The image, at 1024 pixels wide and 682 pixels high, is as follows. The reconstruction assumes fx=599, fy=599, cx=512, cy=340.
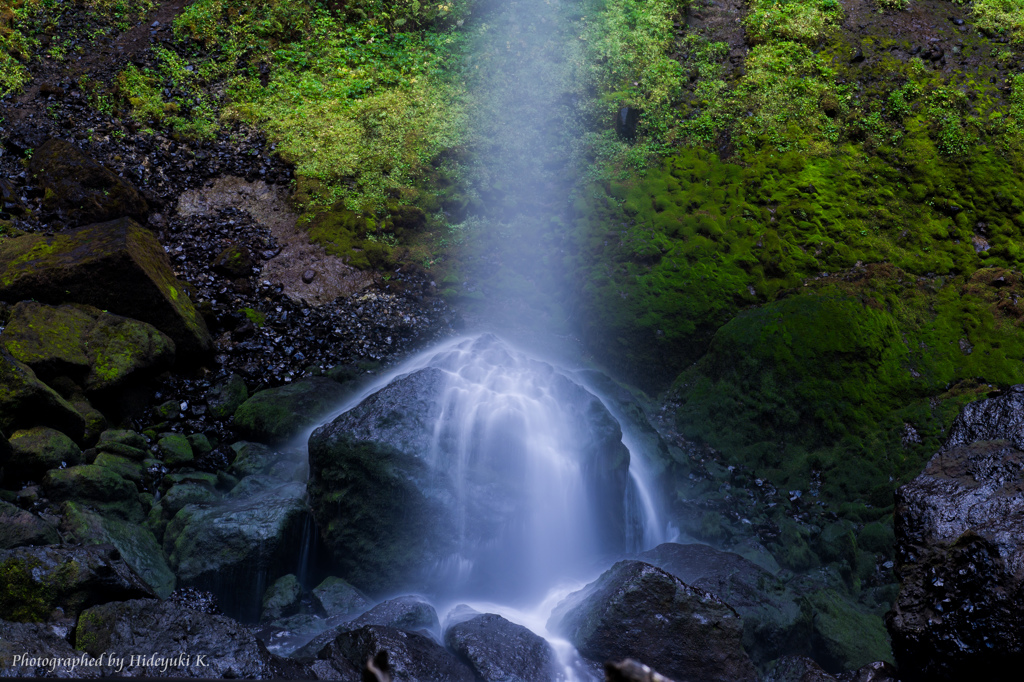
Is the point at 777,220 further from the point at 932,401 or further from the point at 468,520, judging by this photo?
the point at 468,520

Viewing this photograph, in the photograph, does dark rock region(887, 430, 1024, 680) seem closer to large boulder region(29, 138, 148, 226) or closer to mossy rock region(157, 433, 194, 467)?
mossy rock region(157, 433, 194, 467)

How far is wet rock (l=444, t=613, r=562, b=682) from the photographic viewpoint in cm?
459

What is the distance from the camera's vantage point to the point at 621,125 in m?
11.6

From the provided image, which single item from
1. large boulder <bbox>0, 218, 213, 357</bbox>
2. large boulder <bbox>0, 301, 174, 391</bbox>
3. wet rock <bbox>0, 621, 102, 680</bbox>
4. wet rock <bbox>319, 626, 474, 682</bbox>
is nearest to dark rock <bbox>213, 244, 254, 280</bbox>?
large boulder <bbox>0, 218, 213, 357</bbox>

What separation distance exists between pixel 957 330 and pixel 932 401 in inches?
50.5

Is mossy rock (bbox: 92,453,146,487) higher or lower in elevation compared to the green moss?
lower

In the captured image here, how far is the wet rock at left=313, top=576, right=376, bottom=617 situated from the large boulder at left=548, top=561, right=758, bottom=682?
2131mm

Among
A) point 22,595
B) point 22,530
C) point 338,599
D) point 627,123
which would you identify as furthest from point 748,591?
point 627,123

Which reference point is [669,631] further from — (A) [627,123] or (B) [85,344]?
(A) [627,123]

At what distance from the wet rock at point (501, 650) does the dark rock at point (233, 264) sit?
256 inches

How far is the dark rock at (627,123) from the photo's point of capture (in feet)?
37.9

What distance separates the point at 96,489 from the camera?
5.68m

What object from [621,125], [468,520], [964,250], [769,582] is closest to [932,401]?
[964,250]

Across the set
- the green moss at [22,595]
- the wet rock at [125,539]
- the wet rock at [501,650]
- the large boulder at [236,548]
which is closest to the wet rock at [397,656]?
the wet rock at [501,650]
